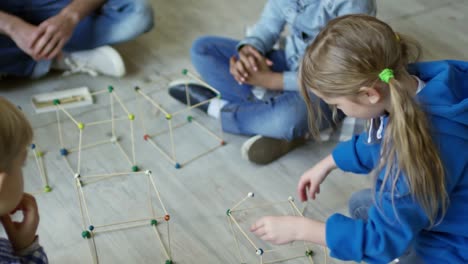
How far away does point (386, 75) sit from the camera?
820mm

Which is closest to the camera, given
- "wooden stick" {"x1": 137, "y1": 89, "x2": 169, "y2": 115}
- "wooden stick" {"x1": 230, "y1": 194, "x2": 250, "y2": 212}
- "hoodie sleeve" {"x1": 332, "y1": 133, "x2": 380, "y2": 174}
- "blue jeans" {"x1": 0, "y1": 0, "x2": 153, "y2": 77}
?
"hoodie sleeve" {"x1": 332, "y1": 133, "x2": 380, "y2": 174}

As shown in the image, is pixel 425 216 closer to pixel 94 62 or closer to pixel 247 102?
pixel 247 102

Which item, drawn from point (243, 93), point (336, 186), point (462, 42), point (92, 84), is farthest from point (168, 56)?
point (462, 42)

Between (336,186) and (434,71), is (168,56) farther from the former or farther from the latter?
(434,71)

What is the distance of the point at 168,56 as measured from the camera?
191 cm

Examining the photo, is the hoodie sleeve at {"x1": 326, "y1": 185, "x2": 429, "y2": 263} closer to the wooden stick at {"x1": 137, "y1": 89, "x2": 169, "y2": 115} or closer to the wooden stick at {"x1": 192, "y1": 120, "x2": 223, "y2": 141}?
the wooden stick at {"x1": 192, "y1": 120, "x2": 223, "y2": 141}

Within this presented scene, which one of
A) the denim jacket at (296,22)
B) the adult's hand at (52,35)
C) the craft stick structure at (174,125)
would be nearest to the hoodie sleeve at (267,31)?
the denim jacket at (296,22)

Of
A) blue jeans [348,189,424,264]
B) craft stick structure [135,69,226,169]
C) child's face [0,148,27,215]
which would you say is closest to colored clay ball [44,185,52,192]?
craft stick structure [135,69,226,169]

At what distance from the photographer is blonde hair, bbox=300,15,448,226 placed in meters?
0.81

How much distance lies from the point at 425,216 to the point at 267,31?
92cm

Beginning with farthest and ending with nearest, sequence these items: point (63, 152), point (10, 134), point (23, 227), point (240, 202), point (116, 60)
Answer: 1. point (116, 60)
2. point (63, 152)
3. point (240, 202)
4. point (23, 227)
5. point (10, 134)

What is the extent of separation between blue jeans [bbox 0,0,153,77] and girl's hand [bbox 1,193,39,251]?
0.89m

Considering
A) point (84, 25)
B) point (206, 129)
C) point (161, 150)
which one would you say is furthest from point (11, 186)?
point (84, 25)

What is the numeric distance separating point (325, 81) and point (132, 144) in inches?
32.1
